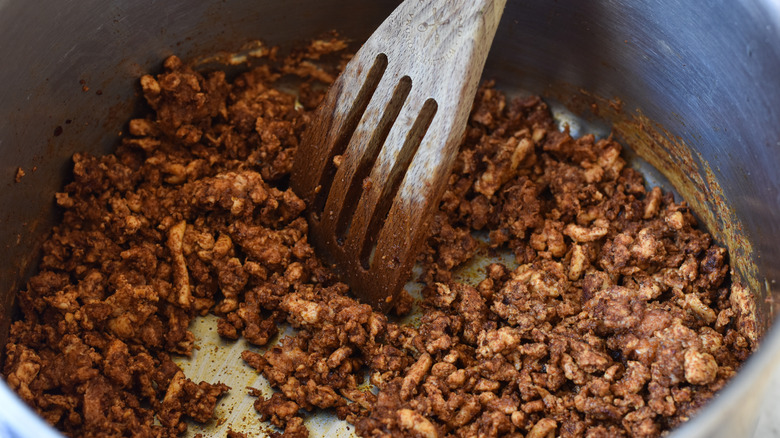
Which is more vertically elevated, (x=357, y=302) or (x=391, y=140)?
(x=391, y=140)

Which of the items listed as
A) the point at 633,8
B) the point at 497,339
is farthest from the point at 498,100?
the point at 497,339

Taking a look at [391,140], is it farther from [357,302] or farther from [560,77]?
[560,77]

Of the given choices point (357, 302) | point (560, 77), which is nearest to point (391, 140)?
point (357, 302)

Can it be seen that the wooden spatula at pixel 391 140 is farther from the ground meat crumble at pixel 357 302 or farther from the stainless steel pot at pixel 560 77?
the stainless steel pot at pixel 560 77

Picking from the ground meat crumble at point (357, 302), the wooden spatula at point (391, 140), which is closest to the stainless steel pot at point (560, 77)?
the ground meat crumble at point (357, 302)

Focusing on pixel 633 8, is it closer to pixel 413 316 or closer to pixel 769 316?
pixel 769 316

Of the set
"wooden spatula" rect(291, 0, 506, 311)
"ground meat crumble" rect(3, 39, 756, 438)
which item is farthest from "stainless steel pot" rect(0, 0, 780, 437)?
"wooden spatula" rect(291, 0, 506, 311)
